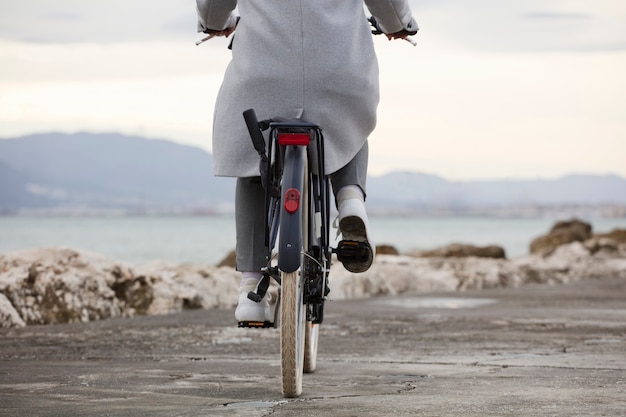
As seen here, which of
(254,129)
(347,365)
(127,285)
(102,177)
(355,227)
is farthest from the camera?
(102,177)

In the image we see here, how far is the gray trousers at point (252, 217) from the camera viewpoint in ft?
17.5

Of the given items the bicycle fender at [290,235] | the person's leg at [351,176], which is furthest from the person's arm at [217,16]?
the bicycle fender at [290,235]

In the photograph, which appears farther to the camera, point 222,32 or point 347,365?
point 347,365

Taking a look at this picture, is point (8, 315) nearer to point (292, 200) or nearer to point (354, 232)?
point (354, 232)

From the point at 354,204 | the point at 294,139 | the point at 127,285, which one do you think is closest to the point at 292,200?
the point at 294,139

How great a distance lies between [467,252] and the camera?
20219 millimetres

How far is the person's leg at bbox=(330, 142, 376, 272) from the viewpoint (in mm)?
5234

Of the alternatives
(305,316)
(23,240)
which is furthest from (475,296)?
(23,240)

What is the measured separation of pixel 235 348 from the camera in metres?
7.08

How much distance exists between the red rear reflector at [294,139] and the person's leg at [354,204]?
0.46 meters

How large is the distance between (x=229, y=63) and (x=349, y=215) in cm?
88

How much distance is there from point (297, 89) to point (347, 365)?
1.78 metres

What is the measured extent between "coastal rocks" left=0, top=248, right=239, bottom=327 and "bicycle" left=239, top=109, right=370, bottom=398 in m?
3.90

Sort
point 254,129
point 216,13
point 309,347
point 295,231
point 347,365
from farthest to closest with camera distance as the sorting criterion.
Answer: point 347,365, point 309,347, point 216,13, point 254,129, point 295,231
